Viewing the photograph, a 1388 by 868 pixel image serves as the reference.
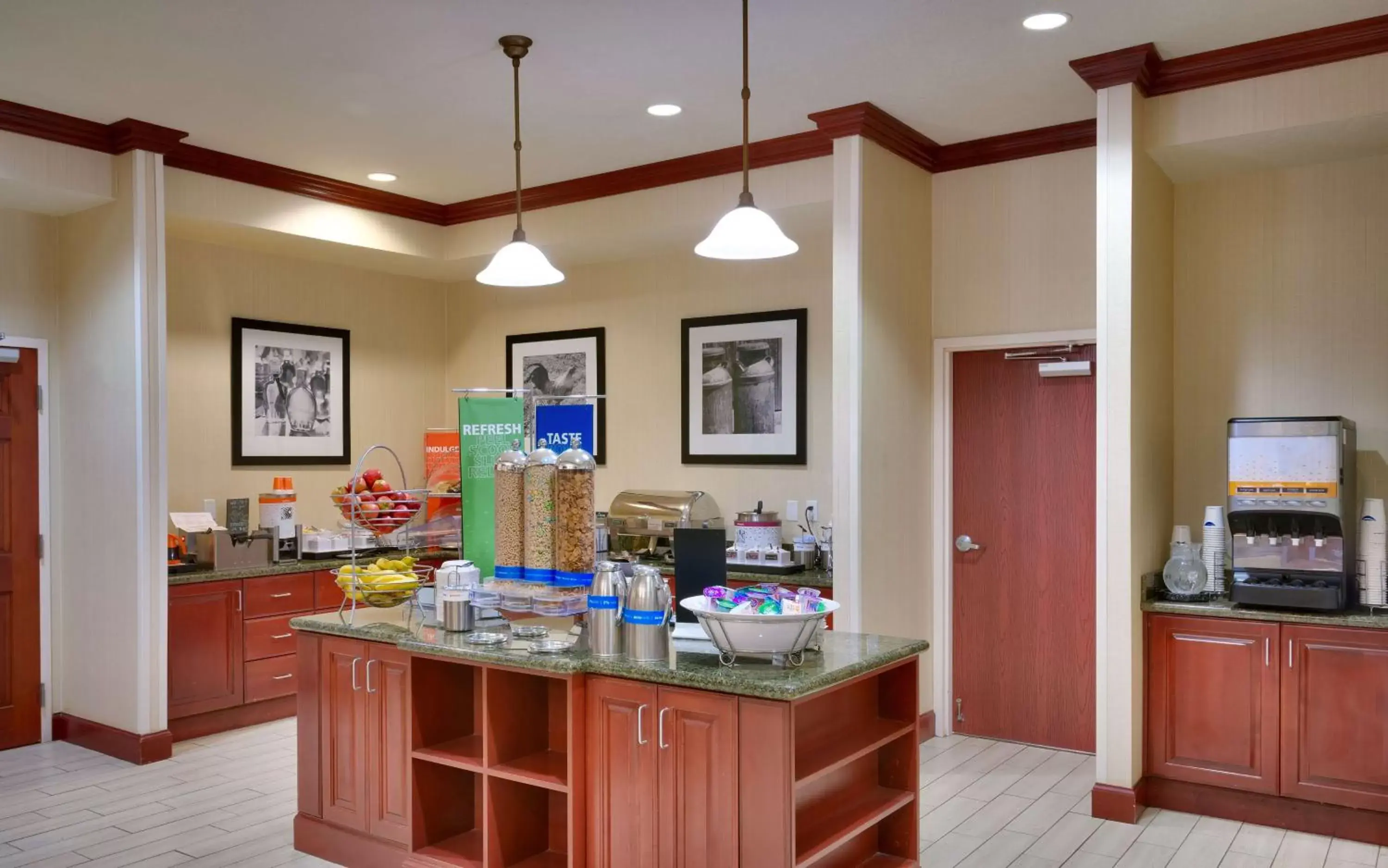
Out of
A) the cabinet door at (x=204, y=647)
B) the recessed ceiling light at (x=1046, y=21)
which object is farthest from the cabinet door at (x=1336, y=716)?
the cabinet door at (x=204, y=647)

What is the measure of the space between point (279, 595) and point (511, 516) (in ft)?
9.40

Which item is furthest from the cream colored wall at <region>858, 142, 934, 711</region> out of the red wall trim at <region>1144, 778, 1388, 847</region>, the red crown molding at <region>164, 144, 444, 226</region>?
the red crown molding at <region>164, 144, 444, 226</region>

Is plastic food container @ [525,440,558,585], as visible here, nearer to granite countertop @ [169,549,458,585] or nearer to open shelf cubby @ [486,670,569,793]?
open shelf cubby @ [486,670,569,793]

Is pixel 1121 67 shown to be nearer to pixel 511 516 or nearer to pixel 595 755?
pixel 511 516

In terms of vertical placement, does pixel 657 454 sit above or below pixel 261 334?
below

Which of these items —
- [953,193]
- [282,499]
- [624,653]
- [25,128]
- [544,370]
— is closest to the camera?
[624,653]

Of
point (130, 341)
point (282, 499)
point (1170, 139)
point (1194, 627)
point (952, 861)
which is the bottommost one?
point (952, 861)

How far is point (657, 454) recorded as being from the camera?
6398 millimetres

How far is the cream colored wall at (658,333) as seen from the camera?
5742 millimetres

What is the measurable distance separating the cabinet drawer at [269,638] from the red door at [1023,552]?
353cm

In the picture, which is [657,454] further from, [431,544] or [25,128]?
[25,128]

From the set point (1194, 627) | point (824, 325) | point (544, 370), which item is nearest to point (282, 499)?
point (544, 370)

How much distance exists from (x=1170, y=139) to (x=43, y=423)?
5464mm

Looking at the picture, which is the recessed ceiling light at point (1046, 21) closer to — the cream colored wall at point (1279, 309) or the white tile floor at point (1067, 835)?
the cream colored wall at point (1279, 309)
